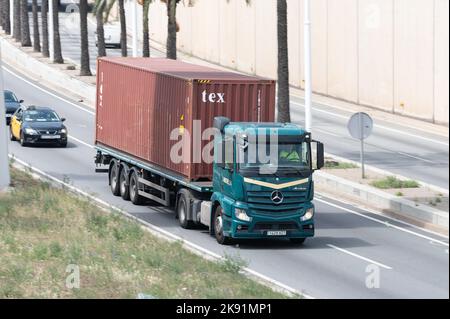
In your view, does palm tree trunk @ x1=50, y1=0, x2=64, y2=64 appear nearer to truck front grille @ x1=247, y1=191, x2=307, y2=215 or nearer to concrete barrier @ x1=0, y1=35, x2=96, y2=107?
concrete barrier @ x1=0, y1=35, x2=96, y2=107

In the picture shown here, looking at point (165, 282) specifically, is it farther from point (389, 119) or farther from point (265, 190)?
point (389, 119)

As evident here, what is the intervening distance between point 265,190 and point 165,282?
564 centimetres

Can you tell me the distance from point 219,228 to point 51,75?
4547 centimetres

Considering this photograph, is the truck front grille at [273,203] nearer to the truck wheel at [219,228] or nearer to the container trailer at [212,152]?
the container trailer at [212,152]

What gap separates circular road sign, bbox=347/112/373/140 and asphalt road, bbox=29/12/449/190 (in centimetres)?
283

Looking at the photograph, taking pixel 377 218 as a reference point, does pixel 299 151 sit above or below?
above

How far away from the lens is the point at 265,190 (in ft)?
86.4

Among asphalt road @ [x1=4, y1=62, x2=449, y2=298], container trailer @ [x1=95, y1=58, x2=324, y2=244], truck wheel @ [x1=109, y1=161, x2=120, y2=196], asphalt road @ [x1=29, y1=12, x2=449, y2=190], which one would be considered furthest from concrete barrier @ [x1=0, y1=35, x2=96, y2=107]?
container trailer @ [x1=95, y1=58, x2=324, y2=244]

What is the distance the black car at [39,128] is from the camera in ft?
149

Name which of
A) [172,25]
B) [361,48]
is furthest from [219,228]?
[361,48]

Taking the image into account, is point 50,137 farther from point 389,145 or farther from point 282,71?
point 389,145

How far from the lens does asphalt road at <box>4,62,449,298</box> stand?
2277 centimetres

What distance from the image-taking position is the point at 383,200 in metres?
32.7
